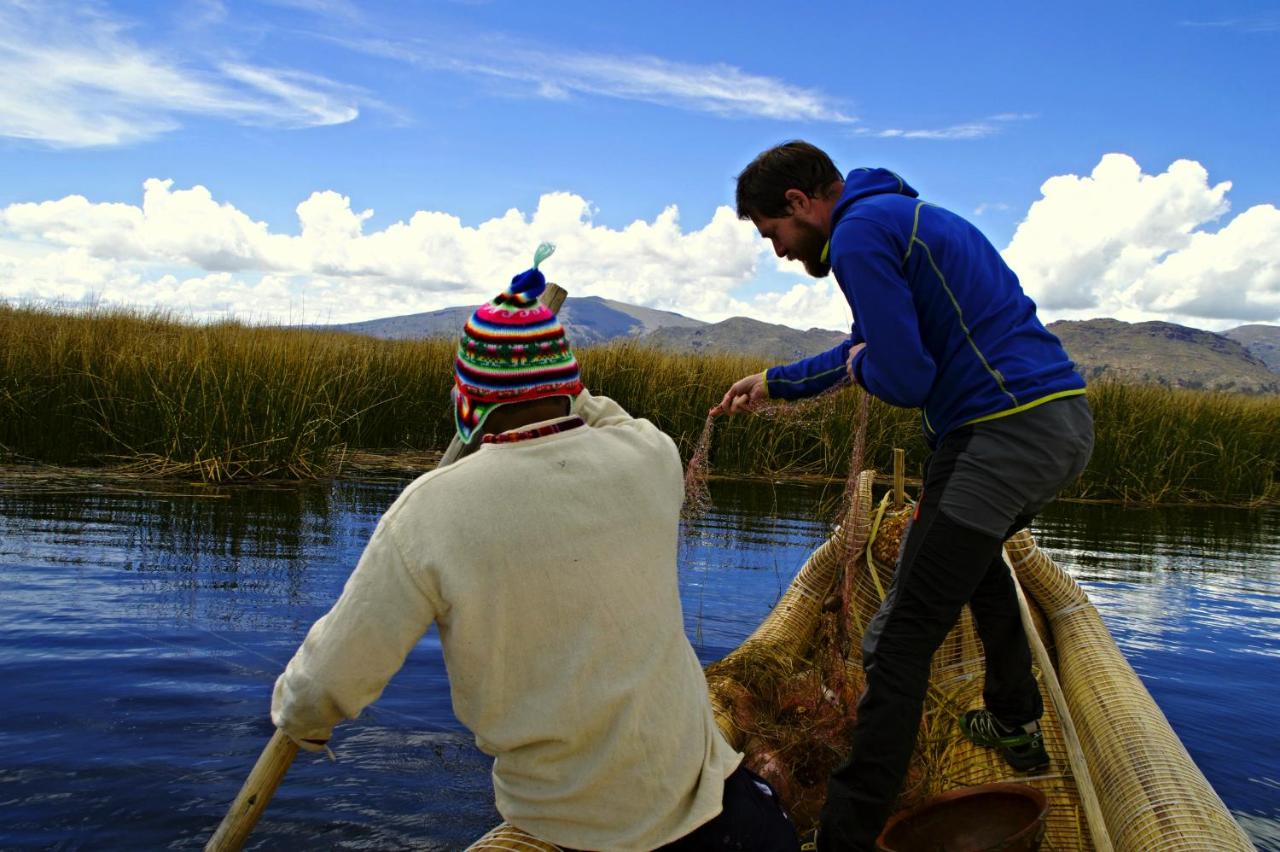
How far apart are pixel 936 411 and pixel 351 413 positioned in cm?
993

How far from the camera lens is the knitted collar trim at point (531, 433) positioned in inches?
64.1

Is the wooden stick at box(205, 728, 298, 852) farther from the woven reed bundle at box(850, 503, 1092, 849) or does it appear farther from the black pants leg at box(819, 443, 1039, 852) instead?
the woven reed bundle at box(850, 503, 1092, 849)

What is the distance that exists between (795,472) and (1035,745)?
9.14m

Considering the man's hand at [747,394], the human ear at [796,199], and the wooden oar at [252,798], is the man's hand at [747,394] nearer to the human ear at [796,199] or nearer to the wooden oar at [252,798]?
the human ear at [796,199]

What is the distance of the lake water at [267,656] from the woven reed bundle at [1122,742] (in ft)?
2.99

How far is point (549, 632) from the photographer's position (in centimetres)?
160

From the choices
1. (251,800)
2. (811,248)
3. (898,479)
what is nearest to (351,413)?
(898,479)

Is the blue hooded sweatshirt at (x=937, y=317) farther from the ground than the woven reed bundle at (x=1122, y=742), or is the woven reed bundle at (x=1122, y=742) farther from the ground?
the blue hooded sweatshirt at (x=937, y=317)

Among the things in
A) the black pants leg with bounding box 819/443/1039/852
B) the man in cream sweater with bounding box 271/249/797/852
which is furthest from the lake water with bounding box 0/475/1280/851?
the man in cream sweater with bounding box 271/249/797/852

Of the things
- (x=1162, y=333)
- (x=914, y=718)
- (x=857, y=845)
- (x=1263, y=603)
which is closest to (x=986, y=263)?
(x=914, y=718)

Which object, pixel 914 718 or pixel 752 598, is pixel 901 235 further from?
pixel 752 598

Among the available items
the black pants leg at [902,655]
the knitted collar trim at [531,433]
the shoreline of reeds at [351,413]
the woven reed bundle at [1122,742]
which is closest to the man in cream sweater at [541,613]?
the knitted collar trim at [531,433]

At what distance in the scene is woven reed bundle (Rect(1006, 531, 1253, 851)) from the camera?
8.17ft

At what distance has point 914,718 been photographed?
99.1 inches
